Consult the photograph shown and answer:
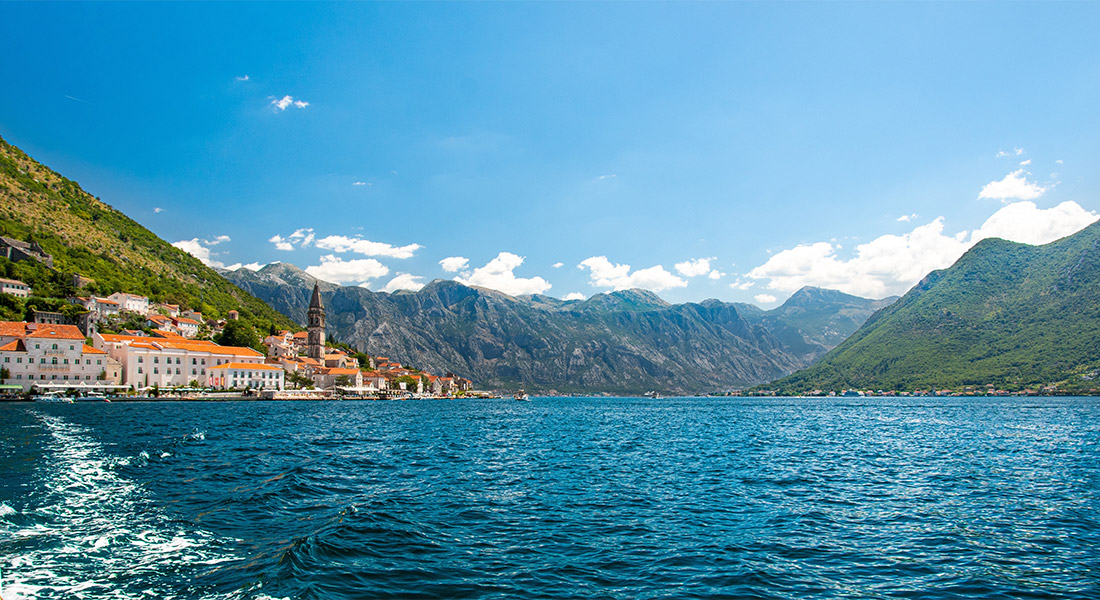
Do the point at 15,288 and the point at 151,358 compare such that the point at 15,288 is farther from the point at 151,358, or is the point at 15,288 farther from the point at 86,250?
the point at 86,250

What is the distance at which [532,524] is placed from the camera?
14.9 meters

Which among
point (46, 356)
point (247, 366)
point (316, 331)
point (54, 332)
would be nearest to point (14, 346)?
point (46, 356)

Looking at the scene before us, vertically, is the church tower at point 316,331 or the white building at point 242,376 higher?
the church tower at point 316,331

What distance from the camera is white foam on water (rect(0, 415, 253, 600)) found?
367 inches

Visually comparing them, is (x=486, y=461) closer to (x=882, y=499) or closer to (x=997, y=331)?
(x=882, y=499)

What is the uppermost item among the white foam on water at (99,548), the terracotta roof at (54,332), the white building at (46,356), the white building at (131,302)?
the white building at (131,302)

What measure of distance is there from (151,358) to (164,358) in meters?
2.47

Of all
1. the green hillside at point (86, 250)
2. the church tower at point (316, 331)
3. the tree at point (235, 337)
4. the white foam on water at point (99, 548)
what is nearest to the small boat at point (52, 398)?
the green hillside at point (86, 250)

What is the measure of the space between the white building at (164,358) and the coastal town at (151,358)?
0.17 metres

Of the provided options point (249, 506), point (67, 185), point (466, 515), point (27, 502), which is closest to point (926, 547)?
point (466, 515)

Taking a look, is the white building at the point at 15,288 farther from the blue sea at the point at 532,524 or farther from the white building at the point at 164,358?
the blue sea at the point at 532,524

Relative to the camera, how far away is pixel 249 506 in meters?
16.1

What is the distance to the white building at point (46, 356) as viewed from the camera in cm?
7862

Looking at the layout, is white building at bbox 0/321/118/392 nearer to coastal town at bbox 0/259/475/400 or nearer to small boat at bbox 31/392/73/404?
coastal town at bbox 0/259/475/400
